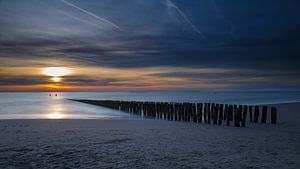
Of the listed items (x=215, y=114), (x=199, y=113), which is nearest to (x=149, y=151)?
(x=215, y=114)

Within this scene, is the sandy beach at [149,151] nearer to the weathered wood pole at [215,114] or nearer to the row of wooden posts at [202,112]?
the row of wooden posts at [202,112]

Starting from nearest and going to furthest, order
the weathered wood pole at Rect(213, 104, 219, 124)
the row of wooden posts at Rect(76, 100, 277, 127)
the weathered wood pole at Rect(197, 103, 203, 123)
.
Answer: the row of wooden posts at Rect(76, 100, 277, 127)
the weathered wood pole at Rect(213, 104, 219, 124)
the weathered wood pole at Rect(197, 103, 203, 123)

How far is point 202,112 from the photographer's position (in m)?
24.8

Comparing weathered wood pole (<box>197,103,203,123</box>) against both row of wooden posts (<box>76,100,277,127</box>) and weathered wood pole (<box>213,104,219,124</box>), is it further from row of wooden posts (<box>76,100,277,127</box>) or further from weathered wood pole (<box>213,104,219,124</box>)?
weathered wood pole (<box>213,104,219,124</box>)

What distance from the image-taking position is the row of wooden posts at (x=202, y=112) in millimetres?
16372

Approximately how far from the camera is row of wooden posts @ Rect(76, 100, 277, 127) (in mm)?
16372

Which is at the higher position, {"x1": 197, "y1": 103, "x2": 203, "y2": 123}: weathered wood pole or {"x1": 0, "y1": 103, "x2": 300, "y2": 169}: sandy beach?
{"x1": 197, "y1": 103, "x2": 203, "y2": 123}: weathered wood pole

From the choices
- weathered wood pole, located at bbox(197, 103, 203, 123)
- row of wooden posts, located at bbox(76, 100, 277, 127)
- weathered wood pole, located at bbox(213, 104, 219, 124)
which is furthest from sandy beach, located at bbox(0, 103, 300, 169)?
weathered wood pole, located at bbox(197, 103, 203, 123)

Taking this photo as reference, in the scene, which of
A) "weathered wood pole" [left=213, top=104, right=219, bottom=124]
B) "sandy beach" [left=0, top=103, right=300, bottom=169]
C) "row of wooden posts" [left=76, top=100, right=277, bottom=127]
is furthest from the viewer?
"weathered wood pole" [left=213, top=104, right=219, bottom=124]

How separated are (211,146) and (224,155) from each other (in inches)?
55.5

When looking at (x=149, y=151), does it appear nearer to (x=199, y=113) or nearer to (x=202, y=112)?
(x=199, y=113)

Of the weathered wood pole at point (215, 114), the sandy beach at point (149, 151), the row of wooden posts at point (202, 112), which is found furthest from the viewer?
the weathered wood pole at point (215, 114)

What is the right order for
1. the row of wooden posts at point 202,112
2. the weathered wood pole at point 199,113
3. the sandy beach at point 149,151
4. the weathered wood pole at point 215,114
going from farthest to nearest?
the weathered wood pole at point 199,113
the weathered wood pole at point 215,114
the row of wooden posts at point 202,112
the sandy beach at point 149,151

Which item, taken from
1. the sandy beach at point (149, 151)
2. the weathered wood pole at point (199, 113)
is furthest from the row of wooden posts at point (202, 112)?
the sandy beach at point (149, 151)
